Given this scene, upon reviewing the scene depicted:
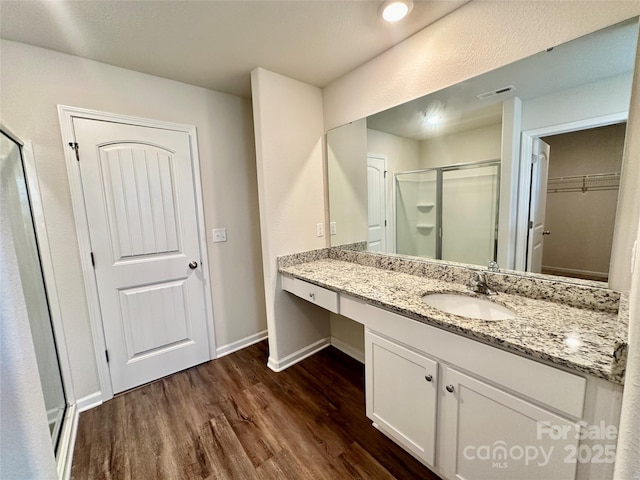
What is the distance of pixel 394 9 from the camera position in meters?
1.37

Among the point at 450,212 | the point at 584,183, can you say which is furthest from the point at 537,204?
the point at 450,212

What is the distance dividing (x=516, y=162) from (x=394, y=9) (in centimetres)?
102

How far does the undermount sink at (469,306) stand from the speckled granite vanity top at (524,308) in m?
0.03

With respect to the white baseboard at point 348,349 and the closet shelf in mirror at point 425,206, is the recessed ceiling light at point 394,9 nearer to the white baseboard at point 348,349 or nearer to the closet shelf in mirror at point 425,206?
the closet shelf in mirror at point 425,206

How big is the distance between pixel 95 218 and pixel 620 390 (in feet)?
8.78

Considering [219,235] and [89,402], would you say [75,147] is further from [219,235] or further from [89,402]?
[89,402]

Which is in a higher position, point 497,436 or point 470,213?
point 470,213

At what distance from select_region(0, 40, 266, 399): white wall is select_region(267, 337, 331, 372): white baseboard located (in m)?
0.53

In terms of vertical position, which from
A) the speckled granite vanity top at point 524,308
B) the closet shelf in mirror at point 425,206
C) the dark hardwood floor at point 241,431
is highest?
the closet shelf in mirror at point 425,206

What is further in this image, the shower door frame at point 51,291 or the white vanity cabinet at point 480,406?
the shower door frame at point 51,291

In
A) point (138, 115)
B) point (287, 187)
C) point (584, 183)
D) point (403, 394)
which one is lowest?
point (403, 394)

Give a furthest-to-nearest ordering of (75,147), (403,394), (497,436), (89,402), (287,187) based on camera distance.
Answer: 1. (287,187)
2. (89,402)
3. (75,147)
4. (403,394)
5. (497,436)

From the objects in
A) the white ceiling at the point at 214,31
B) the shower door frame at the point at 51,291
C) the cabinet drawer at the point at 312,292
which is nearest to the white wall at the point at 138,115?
the shower door frame at the point at 51,291

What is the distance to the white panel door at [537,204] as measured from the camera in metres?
1.31
